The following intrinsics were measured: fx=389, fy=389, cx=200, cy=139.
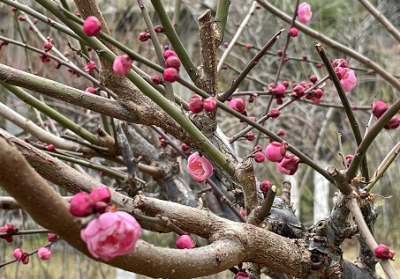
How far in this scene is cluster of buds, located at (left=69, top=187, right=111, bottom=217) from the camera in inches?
18.5

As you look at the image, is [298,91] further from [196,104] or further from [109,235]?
[109,235]

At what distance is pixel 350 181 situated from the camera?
2.33 ft

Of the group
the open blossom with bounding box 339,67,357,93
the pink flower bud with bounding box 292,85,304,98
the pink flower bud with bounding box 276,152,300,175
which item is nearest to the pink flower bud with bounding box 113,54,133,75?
the pink flower bud with bounding box 276,152,300,175

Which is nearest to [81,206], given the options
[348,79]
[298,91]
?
[298,91]

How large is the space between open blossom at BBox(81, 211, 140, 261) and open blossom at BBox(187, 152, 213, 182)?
0.40 m

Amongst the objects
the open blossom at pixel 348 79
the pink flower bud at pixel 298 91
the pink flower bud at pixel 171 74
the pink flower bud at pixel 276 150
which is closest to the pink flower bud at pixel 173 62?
the pink flower bud at pixel 171 74

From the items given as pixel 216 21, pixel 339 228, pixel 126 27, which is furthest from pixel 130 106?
pixel 126 27

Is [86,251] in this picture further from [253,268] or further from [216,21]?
[216,21]

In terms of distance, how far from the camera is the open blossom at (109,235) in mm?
466

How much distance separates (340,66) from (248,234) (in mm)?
448

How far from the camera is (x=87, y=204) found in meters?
0.47

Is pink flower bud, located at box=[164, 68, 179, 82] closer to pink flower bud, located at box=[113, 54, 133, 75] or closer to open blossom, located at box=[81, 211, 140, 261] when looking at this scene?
pink flower bud, located at box=[113, 54, 133, 75]

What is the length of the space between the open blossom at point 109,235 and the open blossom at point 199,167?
40 centimetres

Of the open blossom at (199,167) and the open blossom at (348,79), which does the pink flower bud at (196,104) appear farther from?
the open blossom at (348,79)
